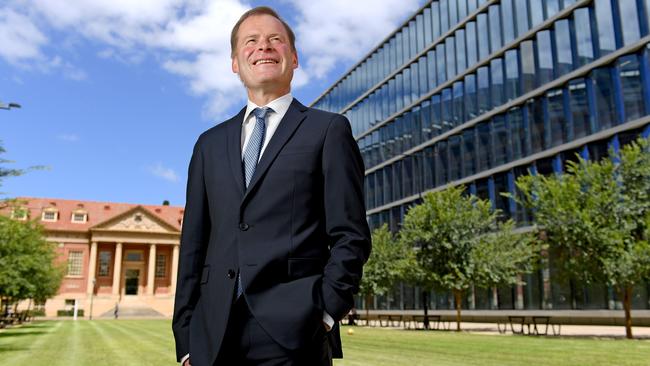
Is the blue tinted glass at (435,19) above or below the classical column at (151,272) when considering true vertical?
above

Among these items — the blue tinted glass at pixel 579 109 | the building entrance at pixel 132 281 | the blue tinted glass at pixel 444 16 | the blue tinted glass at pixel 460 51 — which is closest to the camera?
the blue tinted glass at pixel 579 109

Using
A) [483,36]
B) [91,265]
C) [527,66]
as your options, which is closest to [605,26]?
[527,66]

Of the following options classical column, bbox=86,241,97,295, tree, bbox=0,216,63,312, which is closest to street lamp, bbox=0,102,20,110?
tree, bbox=0,216,63,312

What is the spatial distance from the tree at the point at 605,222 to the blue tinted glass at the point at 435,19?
2947 cm

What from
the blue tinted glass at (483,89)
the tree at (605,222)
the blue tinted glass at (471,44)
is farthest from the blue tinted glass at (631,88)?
the blue tinted glass at (471,44)

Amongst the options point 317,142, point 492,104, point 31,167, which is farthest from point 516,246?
point 317,142

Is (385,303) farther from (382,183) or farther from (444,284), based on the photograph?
(444,284)

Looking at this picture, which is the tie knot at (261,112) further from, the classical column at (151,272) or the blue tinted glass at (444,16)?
the classical column at (151,272)

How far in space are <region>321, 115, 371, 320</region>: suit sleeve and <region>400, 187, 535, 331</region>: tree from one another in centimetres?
3059

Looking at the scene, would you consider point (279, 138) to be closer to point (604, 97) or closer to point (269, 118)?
point (269, 118)

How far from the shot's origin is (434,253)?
33.5 meters

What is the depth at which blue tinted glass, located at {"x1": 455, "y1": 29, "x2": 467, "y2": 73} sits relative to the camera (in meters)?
48.7

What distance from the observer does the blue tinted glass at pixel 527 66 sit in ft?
133

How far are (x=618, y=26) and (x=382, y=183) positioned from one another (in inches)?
1179
